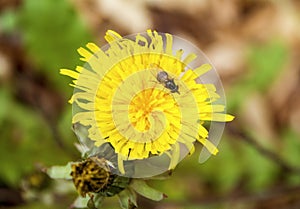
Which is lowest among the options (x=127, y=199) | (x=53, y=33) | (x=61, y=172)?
(x=127, y=199)

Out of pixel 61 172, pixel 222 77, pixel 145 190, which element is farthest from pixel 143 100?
pixel 222 77

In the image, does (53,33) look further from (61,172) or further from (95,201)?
(95,201)

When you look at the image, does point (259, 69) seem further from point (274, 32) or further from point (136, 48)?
point (136, 48)

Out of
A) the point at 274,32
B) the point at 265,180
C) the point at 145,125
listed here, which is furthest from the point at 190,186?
the point at 145,125

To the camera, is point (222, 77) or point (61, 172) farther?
point (222, 77)

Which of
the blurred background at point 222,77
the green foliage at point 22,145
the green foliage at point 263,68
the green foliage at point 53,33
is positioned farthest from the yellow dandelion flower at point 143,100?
the green foliage at point 263,68

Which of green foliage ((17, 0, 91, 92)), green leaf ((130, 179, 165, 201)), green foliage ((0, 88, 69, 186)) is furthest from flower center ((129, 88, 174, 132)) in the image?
green foliage ((17, 0, 91, 92))

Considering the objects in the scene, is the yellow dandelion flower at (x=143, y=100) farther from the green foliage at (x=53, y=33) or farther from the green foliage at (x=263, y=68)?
the green foliage at (x=263, y=68)
